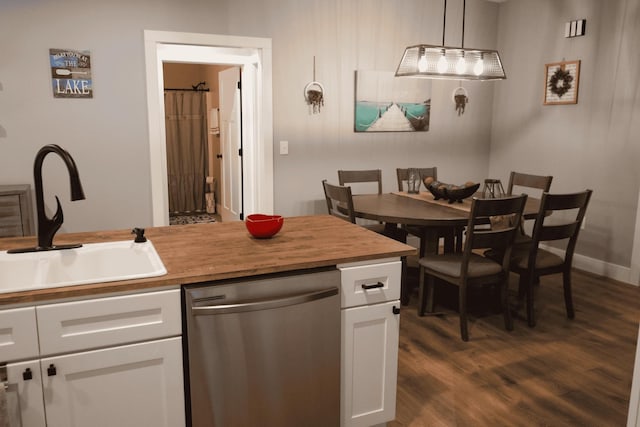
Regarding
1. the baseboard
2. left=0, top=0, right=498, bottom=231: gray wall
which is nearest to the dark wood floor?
the baseboard

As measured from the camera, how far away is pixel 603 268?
467 cm

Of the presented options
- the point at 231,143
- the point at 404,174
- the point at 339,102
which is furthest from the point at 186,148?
the point at 404,174

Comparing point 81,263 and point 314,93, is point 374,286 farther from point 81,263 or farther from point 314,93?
point 314,93

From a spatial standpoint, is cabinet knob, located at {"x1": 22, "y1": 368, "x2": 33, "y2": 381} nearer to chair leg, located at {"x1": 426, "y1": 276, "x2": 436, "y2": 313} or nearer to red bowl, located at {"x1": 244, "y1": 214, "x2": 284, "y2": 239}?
red bowl, located at {"x1": 244, "y1": 214, "x2": 284, "y2": 239}

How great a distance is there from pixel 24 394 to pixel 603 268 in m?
4.58

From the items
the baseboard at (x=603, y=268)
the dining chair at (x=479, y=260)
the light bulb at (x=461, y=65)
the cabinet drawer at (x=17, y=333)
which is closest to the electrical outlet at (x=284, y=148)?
the light bulb at (x=461, y=65)

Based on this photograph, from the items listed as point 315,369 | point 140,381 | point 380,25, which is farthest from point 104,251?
point 380,25

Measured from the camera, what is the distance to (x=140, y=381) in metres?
1.78

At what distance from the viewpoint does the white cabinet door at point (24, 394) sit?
1.61 meters

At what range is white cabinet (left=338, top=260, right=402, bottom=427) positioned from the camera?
2078 mm

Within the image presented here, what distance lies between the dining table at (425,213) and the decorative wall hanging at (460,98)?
1.58 m

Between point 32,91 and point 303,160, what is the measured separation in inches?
88.4

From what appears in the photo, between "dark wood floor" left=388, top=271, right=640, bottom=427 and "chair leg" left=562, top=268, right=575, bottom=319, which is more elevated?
"chair leg" left=562, top=268, right=575, bottom=319

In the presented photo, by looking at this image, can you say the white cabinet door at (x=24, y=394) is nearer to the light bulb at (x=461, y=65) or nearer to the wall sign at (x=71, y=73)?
the wall sign at (x=71, y=73)
